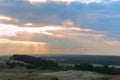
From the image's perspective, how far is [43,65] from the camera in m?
62.5

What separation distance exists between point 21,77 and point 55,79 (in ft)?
17.8

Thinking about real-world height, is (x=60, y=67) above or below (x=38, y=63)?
below

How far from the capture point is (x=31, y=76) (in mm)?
45500

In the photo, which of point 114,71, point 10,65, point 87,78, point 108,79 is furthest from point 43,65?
point 108,79

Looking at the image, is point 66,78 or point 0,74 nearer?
point 66,78

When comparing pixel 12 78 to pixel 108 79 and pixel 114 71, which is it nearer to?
pixel 108 79

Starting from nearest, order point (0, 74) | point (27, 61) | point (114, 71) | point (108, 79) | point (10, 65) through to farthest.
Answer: point (108, 79)
point (0, 74)
point (114, 71)
point (10, 65)
point (27, 61)

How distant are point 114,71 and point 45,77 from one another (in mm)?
15581

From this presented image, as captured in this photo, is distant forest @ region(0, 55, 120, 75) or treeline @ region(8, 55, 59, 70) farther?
treeline @ region(8, 55, 59, 70)

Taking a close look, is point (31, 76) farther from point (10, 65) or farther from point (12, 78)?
point (10, 65)

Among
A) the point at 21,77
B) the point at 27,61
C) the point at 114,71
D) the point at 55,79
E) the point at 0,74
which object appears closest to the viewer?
the point at 55,79

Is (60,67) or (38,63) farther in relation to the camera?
(38,63)

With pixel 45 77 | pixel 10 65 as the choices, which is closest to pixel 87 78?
pixel 45 77

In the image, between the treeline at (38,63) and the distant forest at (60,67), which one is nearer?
the distant forest at (60,67)
